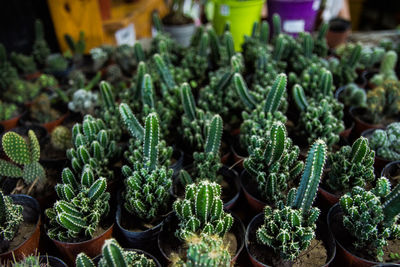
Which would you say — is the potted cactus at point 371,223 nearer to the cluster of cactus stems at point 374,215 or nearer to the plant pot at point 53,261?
the cluster of cactus stems at point 374,215

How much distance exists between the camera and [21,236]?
1.80m

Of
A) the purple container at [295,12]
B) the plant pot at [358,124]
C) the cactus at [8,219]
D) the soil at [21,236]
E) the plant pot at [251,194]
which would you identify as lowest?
the soil at [21,236]

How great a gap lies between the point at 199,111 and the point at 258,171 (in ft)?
2.07

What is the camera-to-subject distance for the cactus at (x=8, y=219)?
1.66 meters

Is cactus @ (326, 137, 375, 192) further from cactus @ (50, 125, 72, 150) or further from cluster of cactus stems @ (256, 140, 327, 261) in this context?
cactus @ (50, 125, 72, 150)

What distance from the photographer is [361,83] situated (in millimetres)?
3174

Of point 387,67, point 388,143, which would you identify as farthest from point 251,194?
point 387,67

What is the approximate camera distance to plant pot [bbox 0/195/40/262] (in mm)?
1670

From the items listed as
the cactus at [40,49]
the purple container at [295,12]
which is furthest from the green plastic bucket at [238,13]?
the cactus at [40,49]

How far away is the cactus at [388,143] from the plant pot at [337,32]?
221 centimetres

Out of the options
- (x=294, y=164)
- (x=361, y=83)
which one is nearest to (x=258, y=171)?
(x=294, y=164)

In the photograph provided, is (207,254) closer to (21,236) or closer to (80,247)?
(80,247)

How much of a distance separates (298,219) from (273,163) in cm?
39

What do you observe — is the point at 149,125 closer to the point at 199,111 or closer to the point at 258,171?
the point at 199,111
